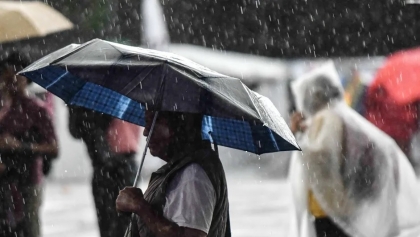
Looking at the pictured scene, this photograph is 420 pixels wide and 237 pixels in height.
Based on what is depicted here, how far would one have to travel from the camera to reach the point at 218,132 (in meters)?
3.23

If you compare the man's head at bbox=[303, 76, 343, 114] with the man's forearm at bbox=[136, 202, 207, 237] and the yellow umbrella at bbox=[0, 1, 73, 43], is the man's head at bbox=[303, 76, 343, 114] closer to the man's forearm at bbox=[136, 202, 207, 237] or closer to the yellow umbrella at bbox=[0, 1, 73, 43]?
the yellow umbrella at bbox=[0, 1, 73, 43]

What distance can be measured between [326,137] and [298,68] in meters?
0.69

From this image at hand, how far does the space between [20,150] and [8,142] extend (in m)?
0.10

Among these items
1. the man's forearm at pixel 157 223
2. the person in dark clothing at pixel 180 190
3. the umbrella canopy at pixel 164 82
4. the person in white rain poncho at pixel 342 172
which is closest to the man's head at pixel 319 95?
the person in white rain poncho at pixel 342 172

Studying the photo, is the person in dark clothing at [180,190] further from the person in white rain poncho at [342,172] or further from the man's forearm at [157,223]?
the person in white rain poncho at [342,172]

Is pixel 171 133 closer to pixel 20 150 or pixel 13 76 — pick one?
pixel 20 150

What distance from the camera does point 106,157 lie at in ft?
19.0

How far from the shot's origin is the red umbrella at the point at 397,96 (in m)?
6.05

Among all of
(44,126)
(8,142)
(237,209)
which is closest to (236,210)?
(237,209)

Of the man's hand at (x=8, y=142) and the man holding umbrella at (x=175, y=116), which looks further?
the man's hand at (x=8, y=142)

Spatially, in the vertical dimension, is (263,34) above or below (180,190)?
above

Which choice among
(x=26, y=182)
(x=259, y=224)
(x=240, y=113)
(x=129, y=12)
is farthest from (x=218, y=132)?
(x=259, y=224)

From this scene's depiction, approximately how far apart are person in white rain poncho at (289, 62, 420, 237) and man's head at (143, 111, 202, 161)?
3170mm

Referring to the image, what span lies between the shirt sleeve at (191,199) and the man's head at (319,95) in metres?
3.32
